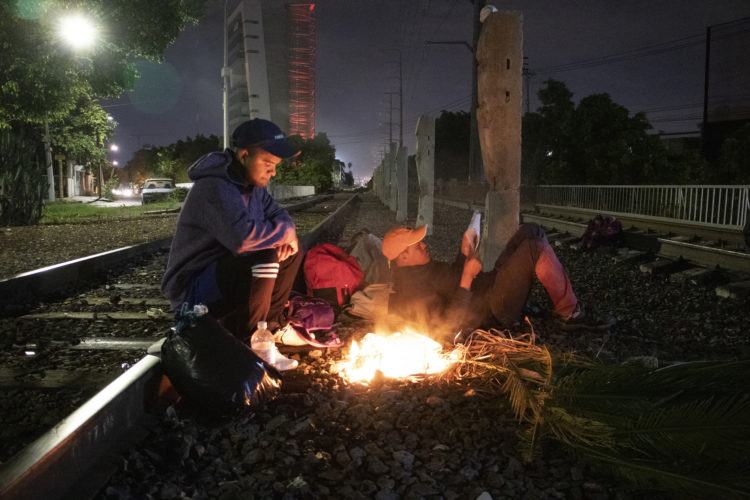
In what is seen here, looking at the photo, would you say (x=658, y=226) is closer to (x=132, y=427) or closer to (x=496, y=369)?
(x=496, y=369)

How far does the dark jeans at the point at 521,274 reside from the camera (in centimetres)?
396

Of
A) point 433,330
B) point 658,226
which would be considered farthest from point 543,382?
point 658,226

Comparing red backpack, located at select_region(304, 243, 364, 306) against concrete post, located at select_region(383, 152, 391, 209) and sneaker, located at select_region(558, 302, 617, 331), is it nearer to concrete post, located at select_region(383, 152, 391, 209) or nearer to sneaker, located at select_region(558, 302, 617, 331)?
sneaker, located at select_region(558, 302, 617, 331)

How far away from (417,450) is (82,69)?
17186 mm

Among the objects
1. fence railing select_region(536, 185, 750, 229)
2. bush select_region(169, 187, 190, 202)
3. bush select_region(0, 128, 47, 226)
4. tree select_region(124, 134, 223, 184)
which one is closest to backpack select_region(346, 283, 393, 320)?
fence railing select_region(536, 185, 750, 229)

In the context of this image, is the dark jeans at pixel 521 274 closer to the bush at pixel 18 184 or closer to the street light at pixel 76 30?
the bush at pixel 18 184

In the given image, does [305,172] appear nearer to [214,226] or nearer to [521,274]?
[521,274]

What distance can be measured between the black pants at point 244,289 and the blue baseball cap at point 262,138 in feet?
2.25

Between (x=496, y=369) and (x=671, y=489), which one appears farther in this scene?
(x=496, y=369)

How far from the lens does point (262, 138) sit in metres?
3.26

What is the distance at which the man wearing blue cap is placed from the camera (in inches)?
125

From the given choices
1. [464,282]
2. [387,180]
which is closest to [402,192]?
[387,180]

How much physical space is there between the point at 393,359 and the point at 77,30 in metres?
15.2

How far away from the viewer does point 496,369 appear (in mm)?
3170
